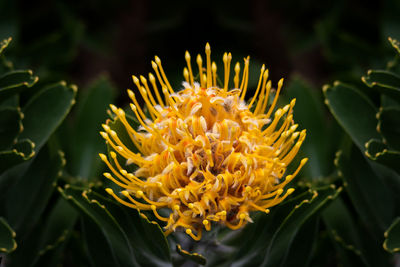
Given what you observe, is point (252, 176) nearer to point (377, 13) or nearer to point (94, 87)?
point (94, 87)

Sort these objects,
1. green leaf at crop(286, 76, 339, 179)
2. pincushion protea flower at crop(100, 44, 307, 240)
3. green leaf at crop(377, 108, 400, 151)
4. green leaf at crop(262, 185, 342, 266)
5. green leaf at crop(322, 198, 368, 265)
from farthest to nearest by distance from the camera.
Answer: green leaf at crop(286, 76, 339, 179)
green leaf at crop(322, 198, 368, 265)
green leaf at crop(377, 108, 400, 151)
green leaf at crop(262, 185, 342, 266)
pincushion protea flower at crop(100, 44, 307, 240)

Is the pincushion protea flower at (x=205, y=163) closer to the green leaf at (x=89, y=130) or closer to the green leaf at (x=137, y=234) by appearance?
the green leaf at (x=137, y=234)

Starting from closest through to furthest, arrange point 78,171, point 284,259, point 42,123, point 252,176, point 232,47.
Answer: point 252,176
point 284,259
point 42,123
point 78,171
point 232,47

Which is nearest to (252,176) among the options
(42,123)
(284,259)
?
(284,259)

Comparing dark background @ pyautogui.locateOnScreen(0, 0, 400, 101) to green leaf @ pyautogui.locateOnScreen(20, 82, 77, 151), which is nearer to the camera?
Answer: green leaf @ pyautogui.locateOnScreen(20, 82, 77, 151)

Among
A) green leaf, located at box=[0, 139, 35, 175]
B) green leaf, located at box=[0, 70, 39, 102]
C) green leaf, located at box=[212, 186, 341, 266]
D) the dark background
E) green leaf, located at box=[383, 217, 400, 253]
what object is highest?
the dark background

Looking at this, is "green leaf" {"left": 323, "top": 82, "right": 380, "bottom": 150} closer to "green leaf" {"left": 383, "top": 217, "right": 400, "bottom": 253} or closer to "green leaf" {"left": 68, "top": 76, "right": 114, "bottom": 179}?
"green leaf" {"left": 383, "top": 217, "right": 400, "bottom": 253}

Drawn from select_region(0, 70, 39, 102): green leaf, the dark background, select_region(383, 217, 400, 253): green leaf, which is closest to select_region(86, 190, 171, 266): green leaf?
select_region(0, 70, 39, 102): green leaf

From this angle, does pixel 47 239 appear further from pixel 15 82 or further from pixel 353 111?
pixel 353 111

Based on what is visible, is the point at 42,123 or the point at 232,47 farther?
the point at 232,47
